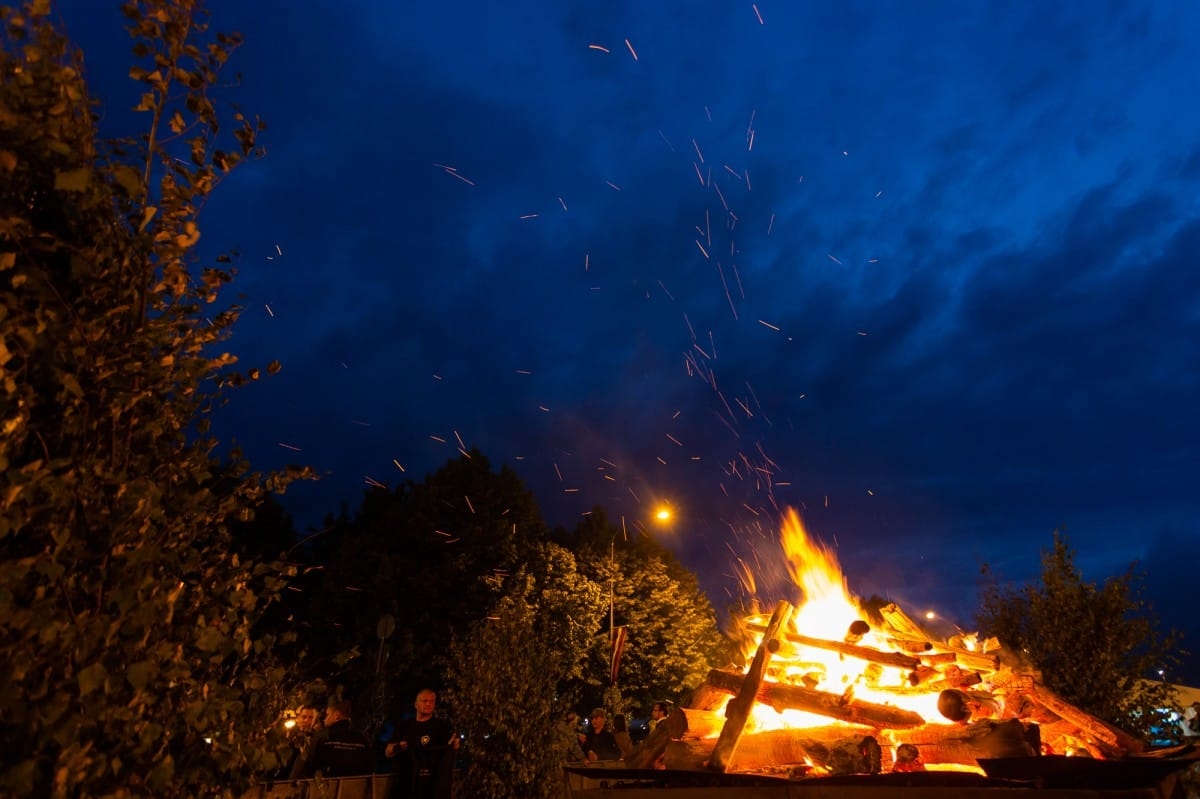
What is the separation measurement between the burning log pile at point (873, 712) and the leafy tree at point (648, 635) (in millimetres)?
20641

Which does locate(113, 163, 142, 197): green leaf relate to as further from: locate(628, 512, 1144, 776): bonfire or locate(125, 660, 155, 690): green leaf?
locate(628, 512, 1144, 776): bonfire

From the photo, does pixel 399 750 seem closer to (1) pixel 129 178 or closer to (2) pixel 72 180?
(1) pixel 129 178

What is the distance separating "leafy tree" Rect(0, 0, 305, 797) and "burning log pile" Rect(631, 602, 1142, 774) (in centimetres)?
664

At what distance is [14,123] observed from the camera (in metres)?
2.15

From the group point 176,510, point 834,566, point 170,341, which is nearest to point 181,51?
point 170,341

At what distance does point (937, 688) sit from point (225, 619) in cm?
825

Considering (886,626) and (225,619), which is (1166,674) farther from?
(225,619)

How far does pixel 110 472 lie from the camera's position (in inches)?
90.5

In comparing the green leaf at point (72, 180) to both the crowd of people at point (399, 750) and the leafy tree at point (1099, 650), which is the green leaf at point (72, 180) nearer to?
the crowd of people at point (399, 750)

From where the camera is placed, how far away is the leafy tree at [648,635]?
102 feet

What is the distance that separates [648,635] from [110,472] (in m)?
31.6

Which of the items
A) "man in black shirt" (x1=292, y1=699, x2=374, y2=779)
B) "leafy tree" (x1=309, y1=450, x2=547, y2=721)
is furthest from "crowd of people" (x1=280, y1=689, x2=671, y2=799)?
"leafy tree" (x1=309, y1=450, x2=547, y2=721)

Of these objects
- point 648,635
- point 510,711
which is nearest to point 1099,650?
point 510,711

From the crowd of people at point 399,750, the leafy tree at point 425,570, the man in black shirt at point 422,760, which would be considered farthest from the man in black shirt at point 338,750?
the leafy tree at point 425,570
